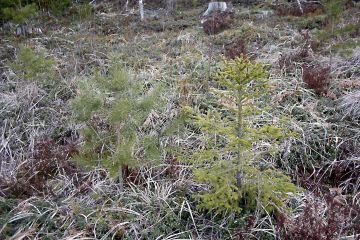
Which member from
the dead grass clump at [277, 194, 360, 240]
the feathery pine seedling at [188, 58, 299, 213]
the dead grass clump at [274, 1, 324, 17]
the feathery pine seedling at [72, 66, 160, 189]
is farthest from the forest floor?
the dead grass clump at [274, 1, 324, 17]

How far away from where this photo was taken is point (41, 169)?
13.4 ft

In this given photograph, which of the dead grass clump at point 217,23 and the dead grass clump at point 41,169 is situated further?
the dead grass clump at point 217,23

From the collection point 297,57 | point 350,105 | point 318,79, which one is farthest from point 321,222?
point 297,57

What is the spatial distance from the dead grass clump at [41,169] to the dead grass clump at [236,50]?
3261 millimetres

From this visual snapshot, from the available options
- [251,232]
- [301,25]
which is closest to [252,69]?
[251,232]

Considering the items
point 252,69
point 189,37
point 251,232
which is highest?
point 252,69

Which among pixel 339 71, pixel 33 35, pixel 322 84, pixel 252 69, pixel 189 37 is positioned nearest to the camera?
pixel 252 69

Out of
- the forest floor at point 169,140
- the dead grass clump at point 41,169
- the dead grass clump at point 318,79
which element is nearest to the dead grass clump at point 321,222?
the forest floor at point 169,140

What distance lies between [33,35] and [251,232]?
7.66m

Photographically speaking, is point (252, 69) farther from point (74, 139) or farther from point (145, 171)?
point (74, 139)

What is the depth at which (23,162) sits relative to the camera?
13.6 ft

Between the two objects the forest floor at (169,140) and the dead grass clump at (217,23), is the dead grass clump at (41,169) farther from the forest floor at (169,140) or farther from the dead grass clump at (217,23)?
the dead grass clump at (217,23)

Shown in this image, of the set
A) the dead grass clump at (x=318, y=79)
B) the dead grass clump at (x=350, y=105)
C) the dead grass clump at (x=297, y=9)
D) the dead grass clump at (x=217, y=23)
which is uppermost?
the dead grass clump at (x=297, y=9)

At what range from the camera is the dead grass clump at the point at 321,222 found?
2.85 m
